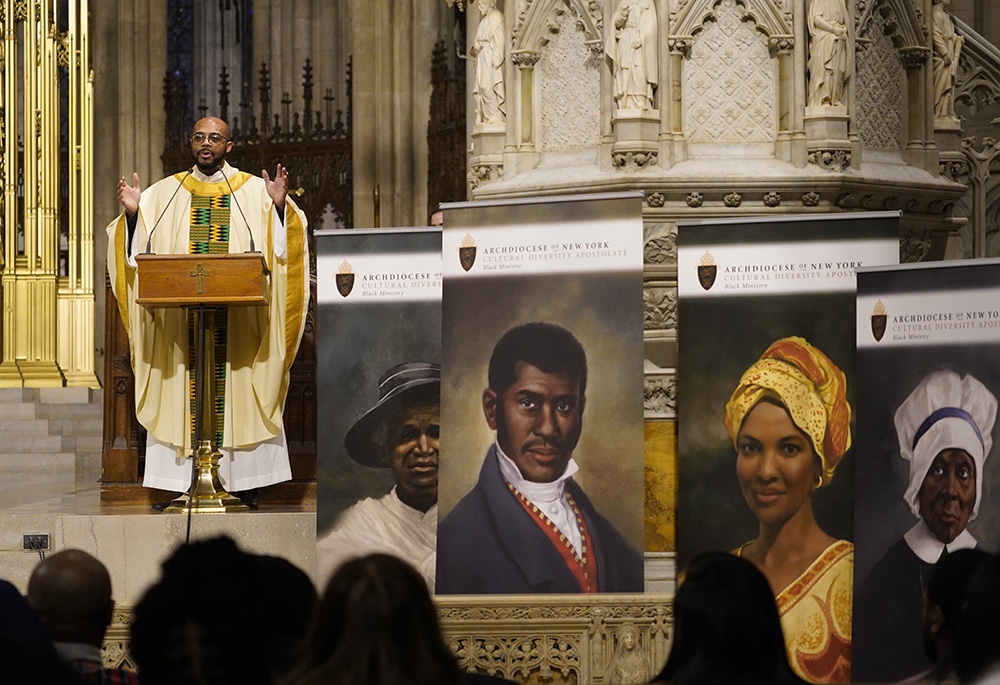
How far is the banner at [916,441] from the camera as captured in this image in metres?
5.54

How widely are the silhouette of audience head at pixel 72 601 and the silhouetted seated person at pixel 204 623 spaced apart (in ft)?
1.45

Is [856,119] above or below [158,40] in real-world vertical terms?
below

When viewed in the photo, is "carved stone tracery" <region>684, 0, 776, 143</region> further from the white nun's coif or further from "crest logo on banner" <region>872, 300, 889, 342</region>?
the white nun's coif

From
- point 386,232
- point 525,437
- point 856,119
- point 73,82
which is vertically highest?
point 73,82

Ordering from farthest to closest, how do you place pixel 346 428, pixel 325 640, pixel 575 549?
1. pixel 346 428
2. pixel 575 549
3. pixel 325 640

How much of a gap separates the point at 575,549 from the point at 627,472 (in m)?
0.36

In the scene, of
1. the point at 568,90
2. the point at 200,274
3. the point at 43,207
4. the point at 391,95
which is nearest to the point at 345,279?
the point at 200,274

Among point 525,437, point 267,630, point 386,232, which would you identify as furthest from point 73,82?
point 267,630

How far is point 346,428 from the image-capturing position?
6645mm

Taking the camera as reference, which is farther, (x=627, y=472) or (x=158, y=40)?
(x=158, y=40)

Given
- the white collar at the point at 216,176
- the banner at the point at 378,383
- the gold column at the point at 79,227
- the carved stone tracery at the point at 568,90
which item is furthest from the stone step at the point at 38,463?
the carved stone tracery at the point at 568,90

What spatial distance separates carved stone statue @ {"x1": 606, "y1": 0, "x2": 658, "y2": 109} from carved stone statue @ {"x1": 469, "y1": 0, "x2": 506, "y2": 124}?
75 centimetres

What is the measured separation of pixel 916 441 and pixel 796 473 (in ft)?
1.81

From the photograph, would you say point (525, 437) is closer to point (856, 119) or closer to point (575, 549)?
point (575, 549)
